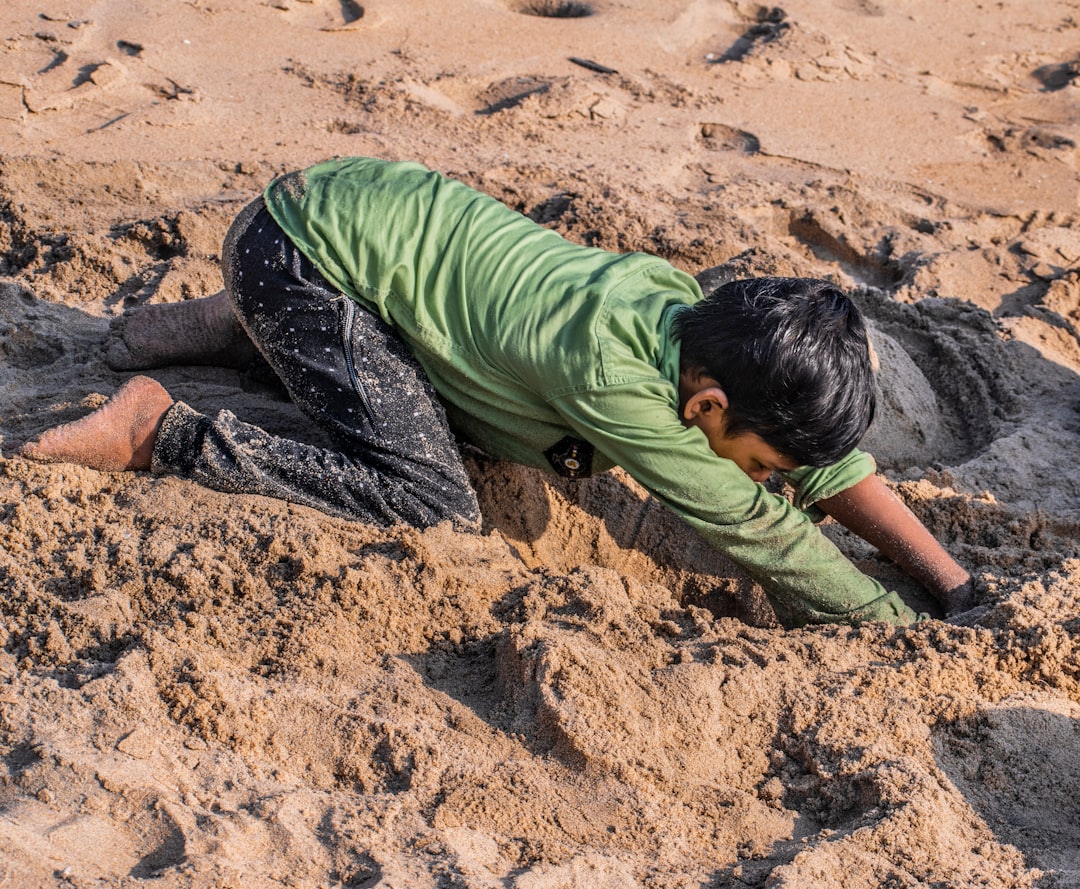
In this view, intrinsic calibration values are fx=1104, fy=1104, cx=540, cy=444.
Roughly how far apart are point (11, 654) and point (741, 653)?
125 centimetres

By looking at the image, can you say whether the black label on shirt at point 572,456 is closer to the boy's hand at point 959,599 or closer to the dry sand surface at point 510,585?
the dry sand surface at point 510,585

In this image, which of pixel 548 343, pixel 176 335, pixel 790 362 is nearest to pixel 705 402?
pixel 790 362

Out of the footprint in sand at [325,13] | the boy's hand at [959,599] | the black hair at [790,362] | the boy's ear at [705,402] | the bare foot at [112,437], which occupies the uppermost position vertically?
the black hair at [790,362]

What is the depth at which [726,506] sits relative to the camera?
6.95 ft

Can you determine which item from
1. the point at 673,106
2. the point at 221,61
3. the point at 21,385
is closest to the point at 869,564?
the point at 21,385

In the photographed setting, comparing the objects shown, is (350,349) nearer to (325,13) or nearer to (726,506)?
(726,506)

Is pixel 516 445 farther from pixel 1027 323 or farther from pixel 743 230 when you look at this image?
pixel 1027 323

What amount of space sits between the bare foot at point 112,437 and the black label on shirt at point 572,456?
820mm

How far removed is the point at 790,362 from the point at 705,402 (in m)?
0.20

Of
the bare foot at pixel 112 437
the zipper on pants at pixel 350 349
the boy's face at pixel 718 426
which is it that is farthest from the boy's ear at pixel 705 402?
the bare foot at pixel 112 437

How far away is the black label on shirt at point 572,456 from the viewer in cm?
231

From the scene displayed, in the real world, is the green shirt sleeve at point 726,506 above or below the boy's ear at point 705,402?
below

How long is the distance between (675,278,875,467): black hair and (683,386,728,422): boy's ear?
16 mm

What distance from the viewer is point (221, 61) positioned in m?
4.48
